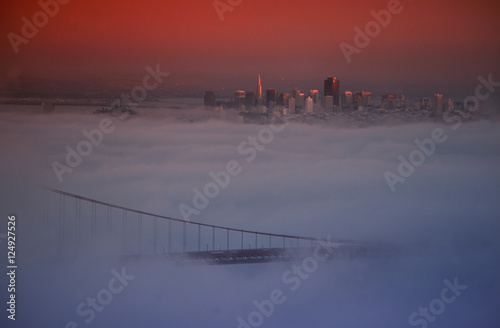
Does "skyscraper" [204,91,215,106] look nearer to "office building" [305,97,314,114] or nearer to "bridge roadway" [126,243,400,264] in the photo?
"office building" [305,97,314,114]

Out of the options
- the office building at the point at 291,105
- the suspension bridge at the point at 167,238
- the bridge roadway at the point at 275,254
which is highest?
the office building at the point at 291,105

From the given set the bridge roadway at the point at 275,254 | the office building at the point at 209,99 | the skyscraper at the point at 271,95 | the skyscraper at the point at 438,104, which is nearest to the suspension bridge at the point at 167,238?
the bridge roadway at the point at 275,254

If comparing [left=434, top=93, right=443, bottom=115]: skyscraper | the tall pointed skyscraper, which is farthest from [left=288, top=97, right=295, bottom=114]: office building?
[left=434, top=93, right=443, bottom=115]: skyscraper

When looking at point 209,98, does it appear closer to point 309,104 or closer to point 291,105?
point 291,105

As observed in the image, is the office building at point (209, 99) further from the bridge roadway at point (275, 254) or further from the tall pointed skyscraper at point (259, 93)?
the bridge roadway at point (275, 254)

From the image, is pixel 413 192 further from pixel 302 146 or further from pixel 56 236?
Answer: pixel 56 236

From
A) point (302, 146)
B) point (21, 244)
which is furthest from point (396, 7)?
point (21, 244)
